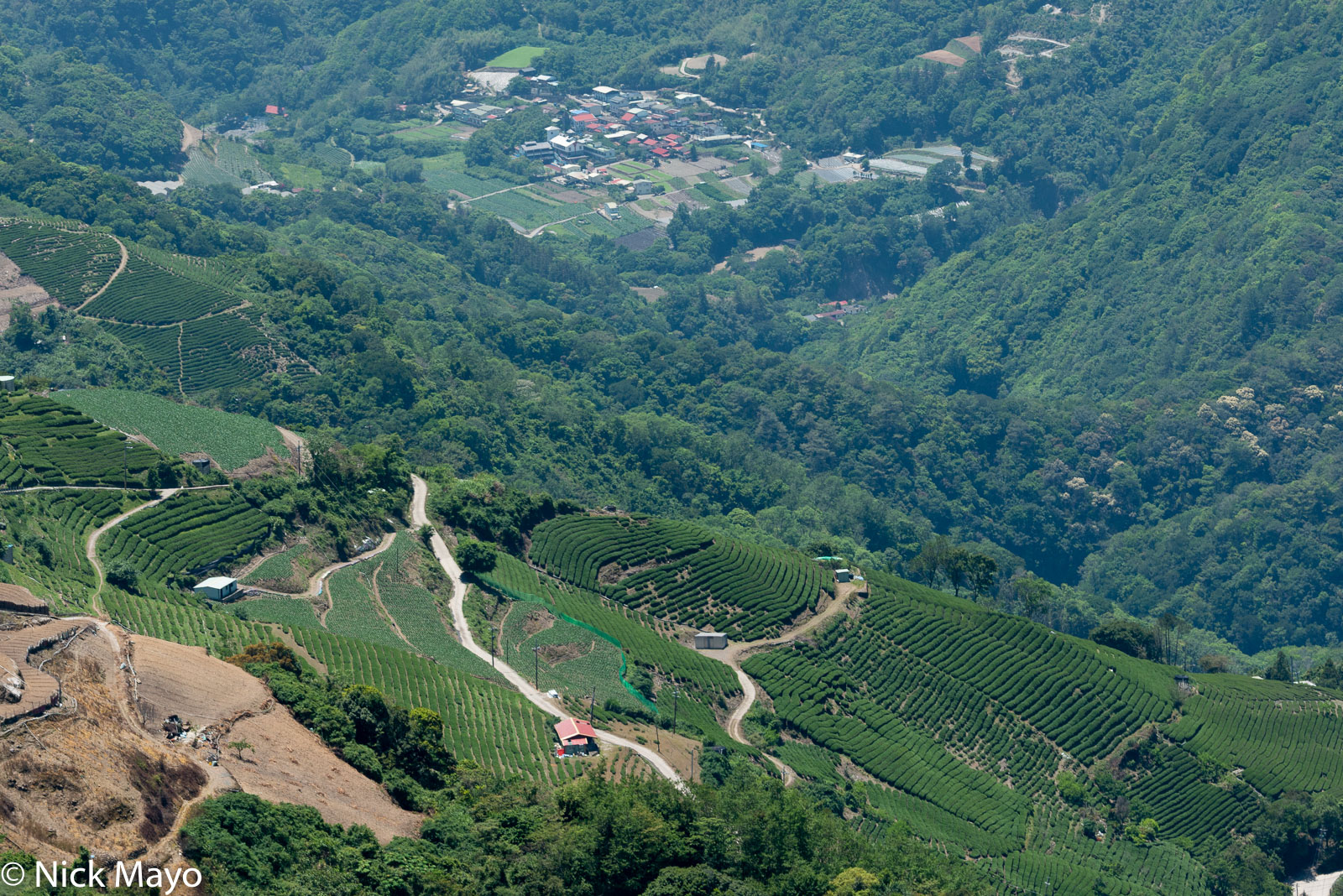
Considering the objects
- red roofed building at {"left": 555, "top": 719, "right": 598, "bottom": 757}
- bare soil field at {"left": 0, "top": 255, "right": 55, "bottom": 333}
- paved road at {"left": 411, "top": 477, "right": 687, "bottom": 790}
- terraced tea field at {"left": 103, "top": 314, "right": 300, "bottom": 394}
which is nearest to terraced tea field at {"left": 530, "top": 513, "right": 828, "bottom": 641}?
paved road at {"left": 411, "top": 477, "right": 687, "bottom": 790}

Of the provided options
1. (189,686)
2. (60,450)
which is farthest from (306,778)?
(60,450)

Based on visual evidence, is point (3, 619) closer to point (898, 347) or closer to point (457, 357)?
point (457, 357)

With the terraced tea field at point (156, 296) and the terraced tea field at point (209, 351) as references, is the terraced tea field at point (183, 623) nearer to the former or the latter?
the terraced tea field at point (209, 351)

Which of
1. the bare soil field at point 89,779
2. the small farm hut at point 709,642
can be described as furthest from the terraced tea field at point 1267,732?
the bare soil field at point 89,779

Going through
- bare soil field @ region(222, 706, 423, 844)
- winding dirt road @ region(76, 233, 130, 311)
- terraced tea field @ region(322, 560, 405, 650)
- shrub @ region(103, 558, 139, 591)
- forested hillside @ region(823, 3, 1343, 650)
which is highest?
bare soil field @ region(222, 706, 423, 844)

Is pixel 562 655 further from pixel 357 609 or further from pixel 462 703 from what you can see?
pixel 462 703

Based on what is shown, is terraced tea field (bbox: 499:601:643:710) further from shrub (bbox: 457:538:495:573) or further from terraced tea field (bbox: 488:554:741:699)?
shrub (bbox: 457:538:495:573)
